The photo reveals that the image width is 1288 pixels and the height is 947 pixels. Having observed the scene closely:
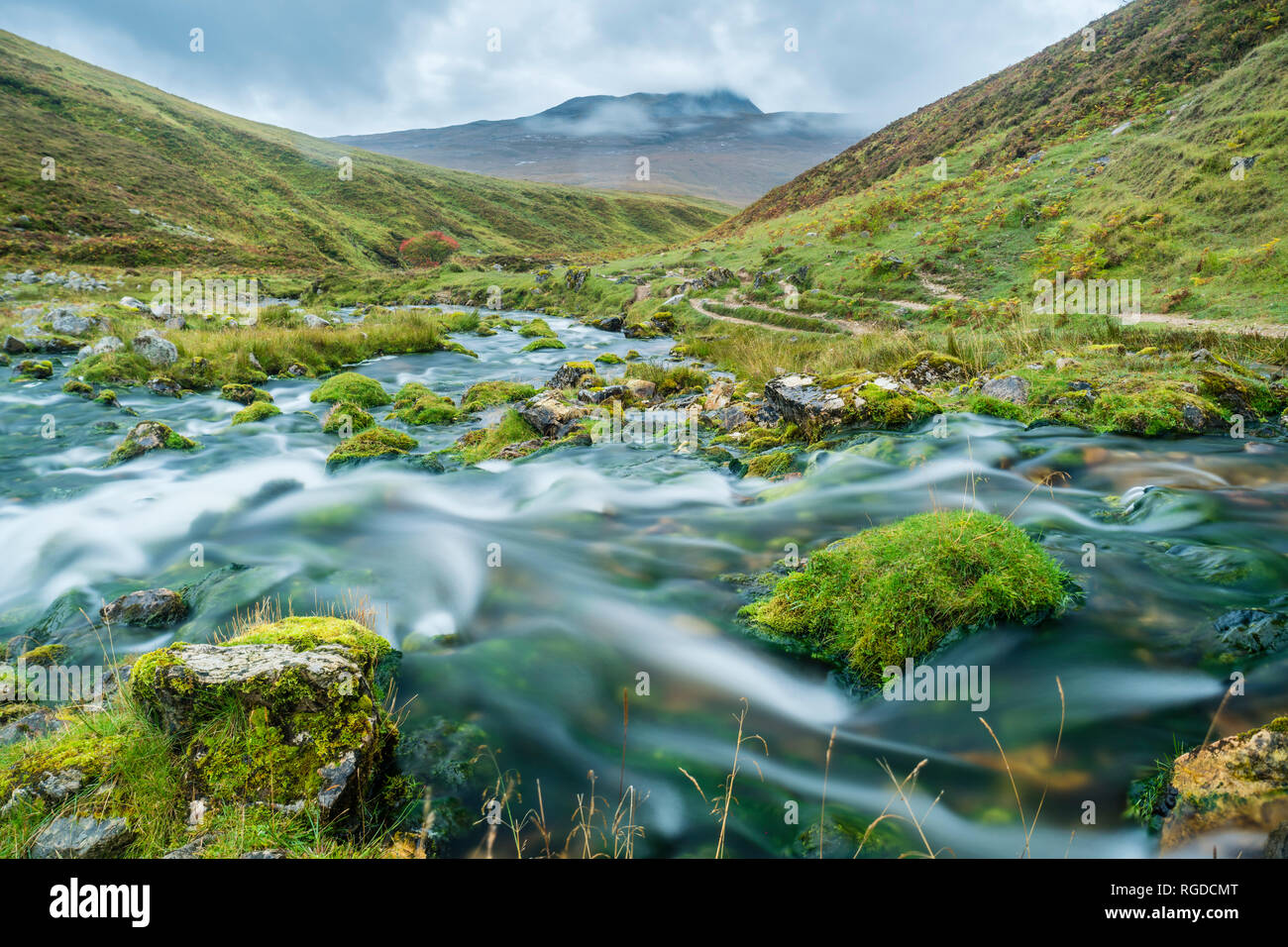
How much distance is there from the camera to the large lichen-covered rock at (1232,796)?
3.01m

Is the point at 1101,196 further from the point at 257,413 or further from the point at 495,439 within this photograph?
the point at 257,413

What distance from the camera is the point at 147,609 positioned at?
600 centimetres

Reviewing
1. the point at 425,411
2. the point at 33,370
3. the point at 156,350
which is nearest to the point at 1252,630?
the point at 425,411

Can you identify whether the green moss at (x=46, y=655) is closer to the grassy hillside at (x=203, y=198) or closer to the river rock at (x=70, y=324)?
the river rock at (x=70, y=324)

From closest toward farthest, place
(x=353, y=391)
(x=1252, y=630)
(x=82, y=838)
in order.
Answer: (x=82, y=838), (x=1252, y=630), (x=353, y=391)

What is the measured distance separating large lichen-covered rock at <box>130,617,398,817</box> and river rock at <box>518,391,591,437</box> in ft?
28.4

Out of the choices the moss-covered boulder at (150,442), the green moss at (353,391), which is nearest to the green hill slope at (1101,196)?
the green moss at (353,391)

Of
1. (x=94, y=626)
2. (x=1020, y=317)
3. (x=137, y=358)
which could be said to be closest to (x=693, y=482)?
(x=94, y=626)

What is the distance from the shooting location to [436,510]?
9.16 meters

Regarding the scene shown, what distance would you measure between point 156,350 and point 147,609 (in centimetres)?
1539

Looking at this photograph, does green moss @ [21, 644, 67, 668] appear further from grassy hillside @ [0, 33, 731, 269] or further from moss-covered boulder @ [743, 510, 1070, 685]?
grassy hillside @ [0, 33, 731, 269]

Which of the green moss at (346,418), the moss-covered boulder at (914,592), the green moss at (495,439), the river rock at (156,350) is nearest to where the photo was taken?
the moss-covered boulder at (914,592)

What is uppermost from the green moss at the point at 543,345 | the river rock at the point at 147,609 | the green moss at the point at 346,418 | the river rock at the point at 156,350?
the green moss at the point at 543,345

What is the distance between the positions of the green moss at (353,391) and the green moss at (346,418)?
211 cm
